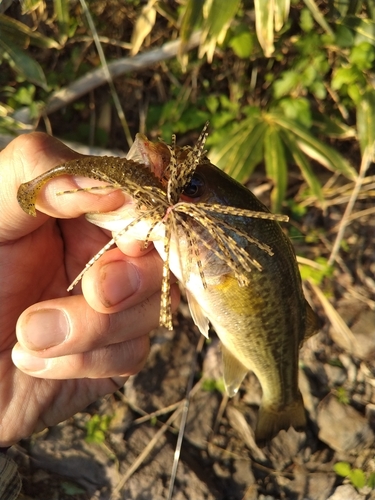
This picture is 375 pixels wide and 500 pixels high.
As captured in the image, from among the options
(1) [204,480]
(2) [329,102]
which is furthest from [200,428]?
(2) [329,102]

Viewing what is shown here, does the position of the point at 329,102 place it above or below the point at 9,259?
above

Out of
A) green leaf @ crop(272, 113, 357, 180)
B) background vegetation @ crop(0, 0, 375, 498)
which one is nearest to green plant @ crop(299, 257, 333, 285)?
background vegetation @ crop(0, 0, 375, 498)

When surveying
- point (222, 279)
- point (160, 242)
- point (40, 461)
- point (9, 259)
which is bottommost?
point (40, 461)

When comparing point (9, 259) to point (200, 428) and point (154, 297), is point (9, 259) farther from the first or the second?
point (200, 428)

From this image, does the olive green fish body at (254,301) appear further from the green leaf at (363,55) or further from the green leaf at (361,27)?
the green leaf at (361,27)

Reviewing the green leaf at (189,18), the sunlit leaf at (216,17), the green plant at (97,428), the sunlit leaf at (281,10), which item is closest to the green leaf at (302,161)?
the sunlit leaf at (281,10)

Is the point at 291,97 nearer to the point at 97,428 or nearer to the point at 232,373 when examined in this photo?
the point at 232,373

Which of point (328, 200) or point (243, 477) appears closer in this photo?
point (243, 477)

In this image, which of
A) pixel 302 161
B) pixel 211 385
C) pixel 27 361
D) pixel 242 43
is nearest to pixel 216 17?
pixel 242 43
